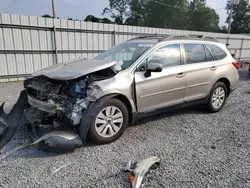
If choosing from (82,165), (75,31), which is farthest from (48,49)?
(82,165)

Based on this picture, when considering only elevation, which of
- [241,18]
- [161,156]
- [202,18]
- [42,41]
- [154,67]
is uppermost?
[241,18]

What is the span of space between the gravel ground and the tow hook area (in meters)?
0.08

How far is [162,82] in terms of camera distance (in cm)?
362

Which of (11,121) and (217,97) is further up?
(217,97)

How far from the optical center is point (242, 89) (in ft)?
23.4

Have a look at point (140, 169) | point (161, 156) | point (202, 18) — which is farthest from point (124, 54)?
point (202, 18)

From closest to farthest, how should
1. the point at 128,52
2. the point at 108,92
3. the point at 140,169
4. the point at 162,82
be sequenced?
the point at 140,169
the point at 108,92
the point at 162,82
the point at 128,52

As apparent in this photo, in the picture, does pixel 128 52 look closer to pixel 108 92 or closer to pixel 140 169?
pixel 108 92

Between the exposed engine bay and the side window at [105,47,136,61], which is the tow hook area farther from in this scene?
the side window at [105,47,136,61]

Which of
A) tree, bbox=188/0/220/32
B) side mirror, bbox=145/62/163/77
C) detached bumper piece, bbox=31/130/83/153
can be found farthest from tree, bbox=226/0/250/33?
detached bumper piece, bbox=31/130/83/153

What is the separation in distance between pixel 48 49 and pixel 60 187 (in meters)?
7.03

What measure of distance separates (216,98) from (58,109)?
3543 millimetres

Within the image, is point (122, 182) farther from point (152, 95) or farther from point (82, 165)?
point (152, 95)

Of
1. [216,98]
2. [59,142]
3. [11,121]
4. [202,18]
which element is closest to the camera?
[59,142]
